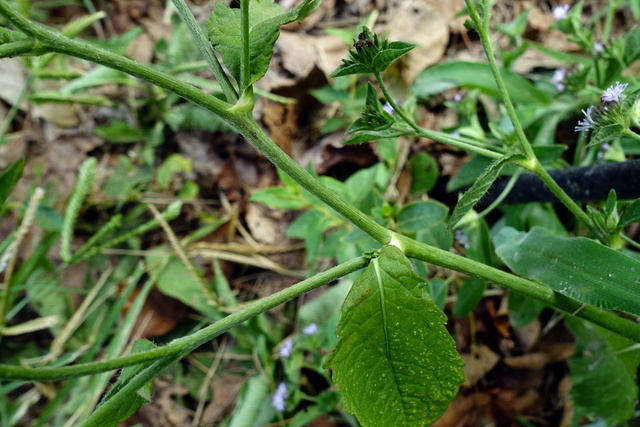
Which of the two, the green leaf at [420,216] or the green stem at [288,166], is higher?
the green stem at [288,166]

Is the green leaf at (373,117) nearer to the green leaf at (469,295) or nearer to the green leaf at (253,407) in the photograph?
the green leaf at (469,295)

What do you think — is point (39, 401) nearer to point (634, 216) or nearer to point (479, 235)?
point (479, 235)

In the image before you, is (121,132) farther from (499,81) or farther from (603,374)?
(603,374)

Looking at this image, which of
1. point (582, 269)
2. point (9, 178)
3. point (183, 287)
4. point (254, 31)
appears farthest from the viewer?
point (183, 287)

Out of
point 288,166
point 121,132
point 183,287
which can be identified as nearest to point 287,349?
point 183,287

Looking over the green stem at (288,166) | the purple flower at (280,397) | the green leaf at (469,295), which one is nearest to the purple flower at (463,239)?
the green leaf at (469,295)

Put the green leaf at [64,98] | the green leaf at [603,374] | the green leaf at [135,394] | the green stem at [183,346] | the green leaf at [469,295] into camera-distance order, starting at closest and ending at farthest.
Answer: the green stem at [183,346]
the green leaf at [135,394]
the green leaf at [603,374]
the green leaf at [469,295]
the green leaf at [64,98]

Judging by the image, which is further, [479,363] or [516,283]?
[479,363]
